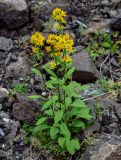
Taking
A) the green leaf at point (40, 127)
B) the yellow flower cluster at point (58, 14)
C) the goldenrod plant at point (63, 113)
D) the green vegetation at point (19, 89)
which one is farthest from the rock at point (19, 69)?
the yellow flower cluster at point (58, 14)

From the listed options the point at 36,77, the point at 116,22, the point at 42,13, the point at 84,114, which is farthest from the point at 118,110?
the point at 42,13

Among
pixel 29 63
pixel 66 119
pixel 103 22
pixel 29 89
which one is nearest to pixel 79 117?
pixel 66 119

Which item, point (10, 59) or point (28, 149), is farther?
point (10, 59)

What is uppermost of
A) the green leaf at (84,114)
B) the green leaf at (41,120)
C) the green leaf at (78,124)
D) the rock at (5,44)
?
the rock at (5,44)

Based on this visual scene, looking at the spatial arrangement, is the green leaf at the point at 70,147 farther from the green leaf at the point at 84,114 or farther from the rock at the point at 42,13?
the rock at the point at 42,13

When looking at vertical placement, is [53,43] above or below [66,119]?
above

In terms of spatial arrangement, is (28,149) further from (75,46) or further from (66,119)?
(75,46)

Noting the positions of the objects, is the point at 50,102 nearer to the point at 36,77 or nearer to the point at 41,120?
the point at 41,120
